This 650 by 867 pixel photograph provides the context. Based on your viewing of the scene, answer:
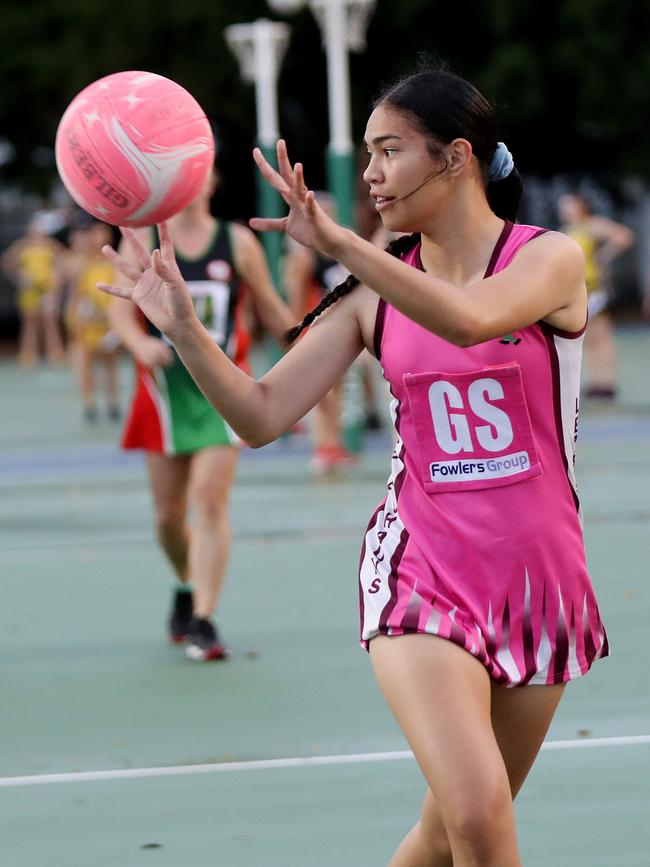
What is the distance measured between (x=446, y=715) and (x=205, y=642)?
4.00 m

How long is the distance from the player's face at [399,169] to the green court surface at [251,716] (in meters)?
2.00

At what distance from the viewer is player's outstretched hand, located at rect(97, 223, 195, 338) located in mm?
3471

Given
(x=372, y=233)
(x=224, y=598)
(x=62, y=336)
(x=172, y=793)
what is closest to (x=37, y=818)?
(x=172, y=793)

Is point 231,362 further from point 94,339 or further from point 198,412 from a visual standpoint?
point 94,339

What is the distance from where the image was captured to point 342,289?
3.71 metres

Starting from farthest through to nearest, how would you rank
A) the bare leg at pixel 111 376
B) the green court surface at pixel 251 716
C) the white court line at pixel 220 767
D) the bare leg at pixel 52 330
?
1. the bare leg at pixel 52 330
2. the bare leg at pixel 111 376
3. the white court line at pixel 220 767
4. the green court surface at pixel 251 716

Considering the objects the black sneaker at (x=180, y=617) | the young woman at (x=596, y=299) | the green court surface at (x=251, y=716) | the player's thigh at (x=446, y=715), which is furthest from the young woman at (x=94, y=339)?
the player's thigh at (x=446, y=715)

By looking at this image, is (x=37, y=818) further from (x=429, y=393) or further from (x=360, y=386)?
(x=360, y=386)

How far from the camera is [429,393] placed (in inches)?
139

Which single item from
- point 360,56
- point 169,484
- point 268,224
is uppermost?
point 360,56

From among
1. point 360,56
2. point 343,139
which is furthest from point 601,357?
point 360,56

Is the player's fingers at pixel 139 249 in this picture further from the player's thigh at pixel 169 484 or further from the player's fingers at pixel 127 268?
the player's thigh at pixel 169 484

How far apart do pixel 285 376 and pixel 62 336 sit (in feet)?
114

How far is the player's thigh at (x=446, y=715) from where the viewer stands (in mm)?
3264
